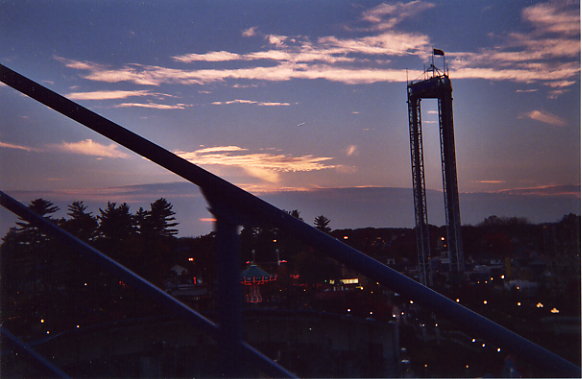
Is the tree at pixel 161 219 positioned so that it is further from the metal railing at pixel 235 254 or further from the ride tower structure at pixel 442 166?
the ride tower structure at pixel 442 166

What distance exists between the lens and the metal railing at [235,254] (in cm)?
50

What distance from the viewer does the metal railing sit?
504 millimetres

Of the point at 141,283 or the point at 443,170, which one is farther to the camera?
the point at 443,170

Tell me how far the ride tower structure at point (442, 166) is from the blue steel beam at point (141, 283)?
1896mm

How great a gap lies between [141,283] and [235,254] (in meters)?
0.26

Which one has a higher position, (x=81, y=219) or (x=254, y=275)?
(x=81, y=219)

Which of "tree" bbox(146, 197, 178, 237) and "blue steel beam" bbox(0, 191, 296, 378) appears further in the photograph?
"tree" bbox(146, 197, 178, 237)

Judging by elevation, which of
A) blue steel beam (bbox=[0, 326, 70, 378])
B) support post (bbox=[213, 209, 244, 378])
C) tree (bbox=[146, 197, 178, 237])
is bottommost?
blue steel beam (bbox=[0, 326, 70, 378])

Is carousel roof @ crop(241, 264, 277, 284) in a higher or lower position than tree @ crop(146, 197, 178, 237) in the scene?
lower

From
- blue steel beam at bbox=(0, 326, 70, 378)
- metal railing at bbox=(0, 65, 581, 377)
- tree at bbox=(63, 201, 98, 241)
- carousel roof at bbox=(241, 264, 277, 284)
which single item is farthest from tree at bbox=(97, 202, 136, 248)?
metal railing at bbox=(0, 65, 581, 377)

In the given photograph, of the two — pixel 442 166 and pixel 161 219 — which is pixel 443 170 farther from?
pixel 161 219

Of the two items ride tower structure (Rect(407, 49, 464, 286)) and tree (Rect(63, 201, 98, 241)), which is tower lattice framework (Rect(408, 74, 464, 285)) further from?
tree (Rect(63, 201, 98, 241))

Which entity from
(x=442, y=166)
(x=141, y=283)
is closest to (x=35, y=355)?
(x=141, y=283)

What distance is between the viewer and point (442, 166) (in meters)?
3.53
